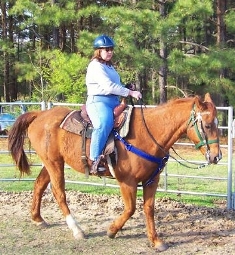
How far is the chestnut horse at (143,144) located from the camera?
4.35m

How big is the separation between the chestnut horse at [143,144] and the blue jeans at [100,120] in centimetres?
20

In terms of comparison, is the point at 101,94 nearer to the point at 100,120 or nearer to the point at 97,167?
the point at 100,120

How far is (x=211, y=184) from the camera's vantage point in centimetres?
881

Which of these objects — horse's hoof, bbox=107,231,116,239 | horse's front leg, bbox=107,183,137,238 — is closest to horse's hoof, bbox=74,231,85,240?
horse's hoof, bbox=107,231,116,239

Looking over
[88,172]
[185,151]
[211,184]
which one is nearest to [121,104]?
[88,172]

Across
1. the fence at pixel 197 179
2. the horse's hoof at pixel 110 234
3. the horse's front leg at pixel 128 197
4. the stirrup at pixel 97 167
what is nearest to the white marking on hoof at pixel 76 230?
the horse's hoof at pixel 110 234

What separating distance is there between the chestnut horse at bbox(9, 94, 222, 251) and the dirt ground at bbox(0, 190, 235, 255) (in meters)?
0.21

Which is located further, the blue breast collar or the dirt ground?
the dirt ground

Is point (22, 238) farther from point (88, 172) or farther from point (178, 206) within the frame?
point (178, 206)

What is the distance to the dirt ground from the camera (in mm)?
4682

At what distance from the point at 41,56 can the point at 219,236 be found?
1393 cm

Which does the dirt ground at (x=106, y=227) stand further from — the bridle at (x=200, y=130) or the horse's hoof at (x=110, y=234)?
the bridle at (x=200, y=130)

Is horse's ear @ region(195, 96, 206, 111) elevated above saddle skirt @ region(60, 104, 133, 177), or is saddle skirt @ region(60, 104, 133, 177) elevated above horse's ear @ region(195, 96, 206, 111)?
horse's ear @ region(195, 96, 206, 111)

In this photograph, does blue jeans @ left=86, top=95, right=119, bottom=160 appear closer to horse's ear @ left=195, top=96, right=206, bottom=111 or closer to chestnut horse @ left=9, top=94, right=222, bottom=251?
chestnut horse @ left=9, top=94, right=222, bottom=251
